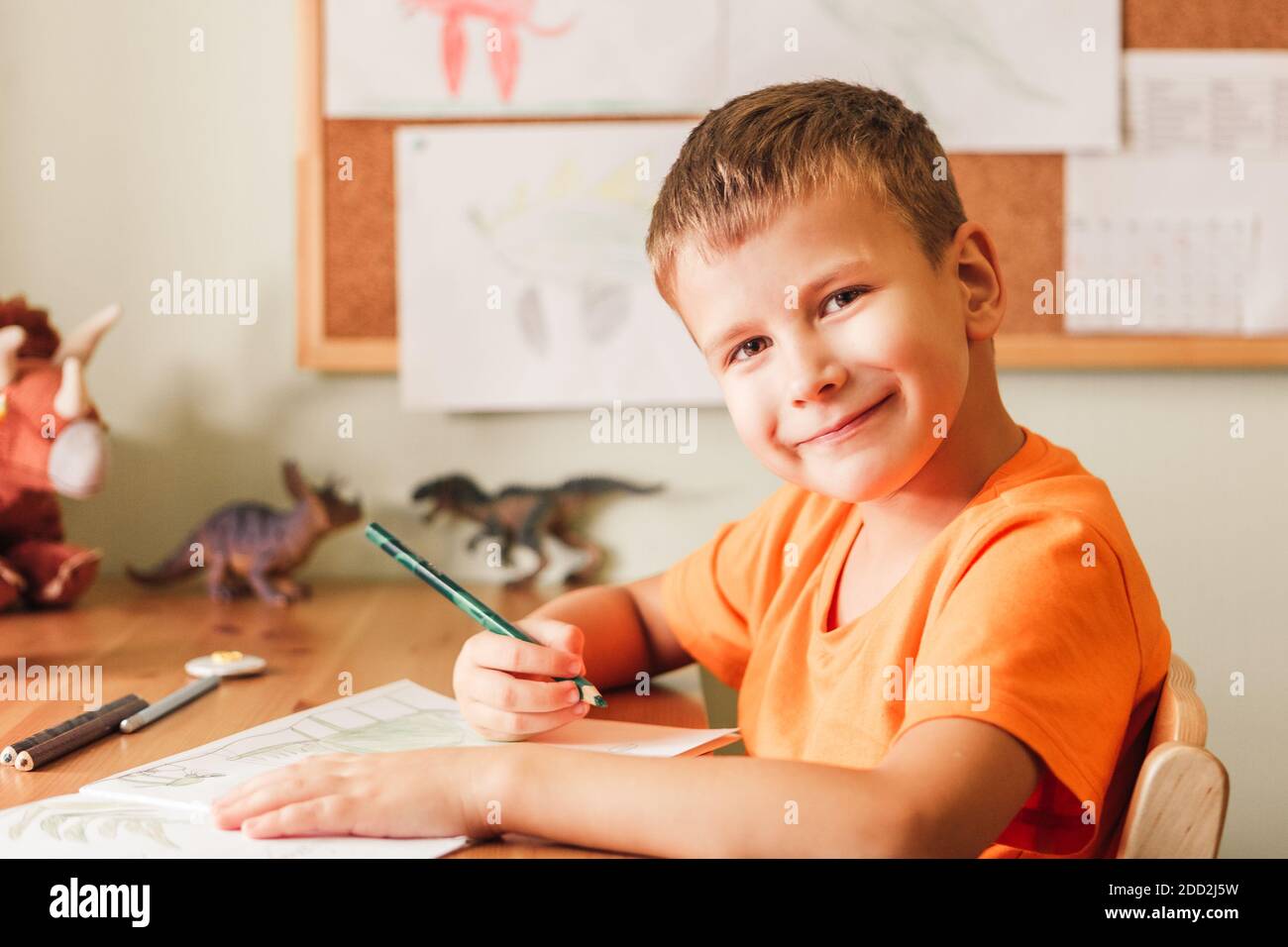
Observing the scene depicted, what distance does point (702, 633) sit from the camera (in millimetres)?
873

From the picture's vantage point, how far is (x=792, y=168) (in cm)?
65

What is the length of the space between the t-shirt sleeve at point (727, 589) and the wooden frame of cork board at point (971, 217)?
1.32 ft

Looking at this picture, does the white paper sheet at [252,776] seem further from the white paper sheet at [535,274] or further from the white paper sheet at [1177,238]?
the white paper sheet at [1177,238]

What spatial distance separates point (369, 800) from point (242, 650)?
423 mm

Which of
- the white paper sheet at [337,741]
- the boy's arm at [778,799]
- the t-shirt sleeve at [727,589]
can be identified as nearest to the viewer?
the boy's arm at [778,799]

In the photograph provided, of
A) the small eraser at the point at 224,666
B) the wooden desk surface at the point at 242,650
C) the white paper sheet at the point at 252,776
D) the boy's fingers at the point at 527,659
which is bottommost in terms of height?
the wooden desk surface at the point at 242,650

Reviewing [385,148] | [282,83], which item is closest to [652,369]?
[385,148]

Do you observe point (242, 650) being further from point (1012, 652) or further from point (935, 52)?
point (935, 52)

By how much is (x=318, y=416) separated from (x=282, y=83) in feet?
1.07

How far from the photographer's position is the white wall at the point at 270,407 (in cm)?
116

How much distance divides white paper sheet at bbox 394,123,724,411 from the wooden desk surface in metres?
0.22

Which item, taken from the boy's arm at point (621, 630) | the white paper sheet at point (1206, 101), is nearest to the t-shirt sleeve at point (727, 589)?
the boy's arm at point (621, 630)

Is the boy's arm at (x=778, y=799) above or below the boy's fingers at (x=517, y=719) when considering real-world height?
above

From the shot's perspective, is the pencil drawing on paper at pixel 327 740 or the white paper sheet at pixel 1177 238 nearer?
the pencil drawing on paper at pixel 327 740
